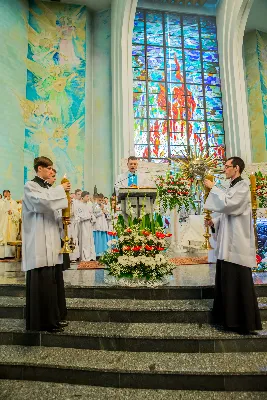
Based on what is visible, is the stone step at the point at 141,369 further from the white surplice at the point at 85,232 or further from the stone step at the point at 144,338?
the white surplice at the point at 85,232

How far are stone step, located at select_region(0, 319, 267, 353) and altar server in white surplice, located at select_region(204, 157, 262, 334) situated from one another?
0.14 meters

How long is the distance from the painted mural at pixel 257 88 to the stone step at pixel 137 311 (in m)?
11.6

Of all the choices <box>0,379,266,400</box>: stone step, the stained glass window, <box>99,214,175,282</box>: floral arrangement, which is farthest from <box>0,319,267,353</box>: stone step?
the stained glass window

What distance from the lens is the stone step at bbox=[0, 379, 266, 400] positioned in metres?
2.46

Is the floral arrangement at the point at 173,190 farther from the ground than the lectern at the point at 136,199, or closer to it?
farther from the ground

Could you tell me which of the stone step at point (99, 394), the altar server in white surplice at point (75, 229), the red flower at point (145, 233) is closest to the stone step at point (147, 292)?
the red flower at point (145, 233)

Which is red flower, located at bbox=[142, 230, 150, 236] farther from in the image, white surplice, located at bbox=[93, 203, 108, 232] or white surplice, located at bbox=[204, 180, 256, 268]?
white surplice, located at bbox=[93, 203, 108, 232]

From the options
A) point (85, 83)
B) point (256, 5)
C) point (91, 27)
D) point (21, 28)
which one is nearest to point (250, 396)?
point (85, 83)

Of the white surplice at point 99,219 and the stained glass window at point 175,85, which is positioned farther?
the stained glass window at point 175,85

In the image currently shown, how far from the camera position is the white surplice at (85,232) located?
26.3 ft

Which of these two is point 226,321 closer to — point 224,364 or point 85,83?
point 224,364

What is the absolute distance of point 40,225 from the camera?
3.26m

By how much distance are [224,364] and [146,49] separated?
14311 mm

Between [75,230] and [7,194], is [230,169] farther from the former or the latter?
[7,194]
